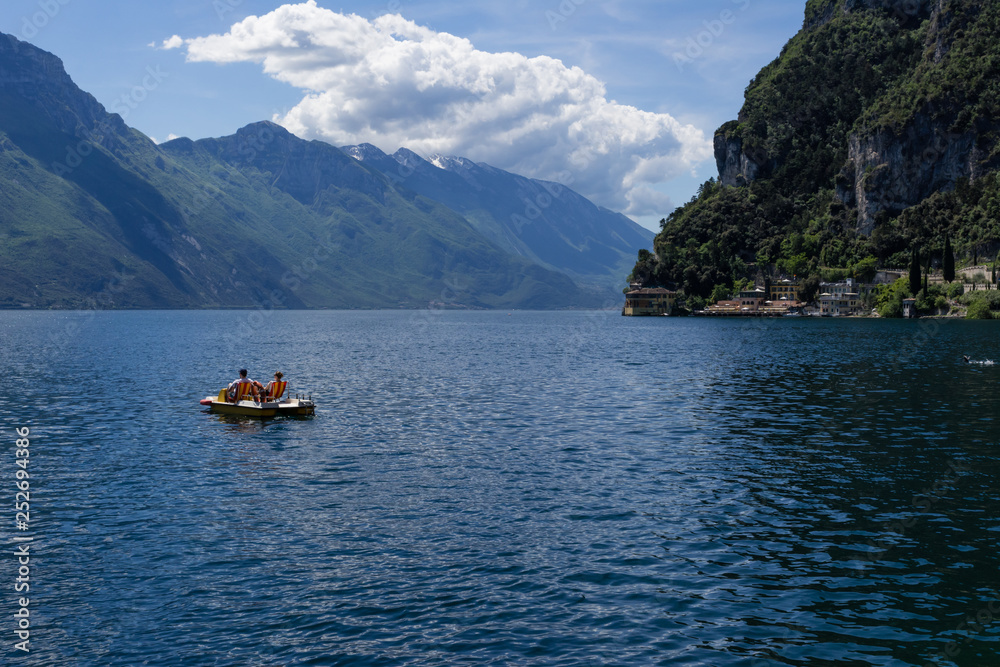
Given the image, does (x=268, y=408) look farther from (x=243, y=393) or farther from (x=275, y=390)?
(x=243, y=393)

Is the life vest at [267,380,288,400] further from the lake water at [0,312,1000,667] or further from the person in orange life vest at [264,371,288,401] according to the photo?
the lake water at [0,312,1000,667]

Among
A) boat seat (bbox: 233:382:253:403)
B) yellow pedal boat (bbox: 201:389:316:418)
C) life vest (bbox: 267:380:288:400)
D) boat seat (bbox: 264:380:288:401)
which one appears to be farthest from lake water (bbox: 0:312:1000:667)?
boat seat (bbox: 233:382:253:403)

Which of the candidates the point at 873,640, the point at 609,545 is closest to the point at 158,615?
the point at 609,545

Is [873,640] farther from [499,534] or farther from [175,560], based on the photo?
[175,560]

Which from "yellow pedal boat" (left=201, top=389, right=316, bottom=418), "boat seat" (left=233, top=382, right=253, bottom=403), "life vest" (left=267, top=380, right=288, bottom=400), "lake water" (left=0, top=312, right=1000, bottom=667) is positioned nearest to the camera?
"lake water" (left=0, top=312, right=1000, bottom=667)

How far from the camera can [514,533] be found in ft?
97.1

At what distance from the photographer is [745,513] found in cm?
3247

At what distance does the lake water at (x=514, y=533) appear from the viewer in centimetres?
2064

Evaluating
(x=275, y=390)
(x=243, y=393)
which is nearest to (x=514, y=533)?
(x=275, y=390)

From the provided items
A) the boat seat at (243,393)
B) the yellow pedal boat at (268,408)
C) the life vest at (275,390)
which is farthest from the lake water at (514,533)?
the boat seat at (243,393)

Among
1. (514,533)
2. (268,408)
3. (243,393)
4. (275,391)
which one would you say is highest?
(275,391)

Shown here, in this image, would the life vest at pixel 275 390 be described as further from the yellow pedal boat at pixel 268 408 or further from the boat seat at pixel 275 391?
the yellow pedal boat at pixel 268 408

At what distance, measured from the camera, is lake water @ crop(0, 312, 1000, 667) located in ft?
67.7

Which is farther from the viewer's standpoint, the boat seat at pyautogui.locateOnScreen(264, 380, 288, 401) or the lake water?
the boat seat at pyautogui.locateOnScreen(264, 380, 288, 401)
